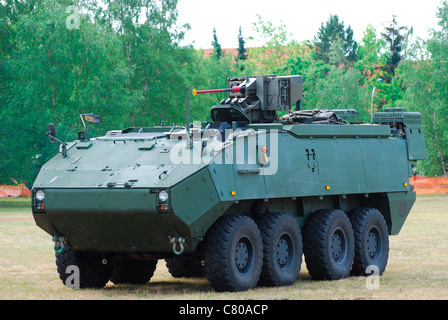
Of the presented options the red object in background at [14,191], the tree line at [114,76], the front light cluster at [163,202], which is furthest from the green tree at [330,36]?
the front light cluster at [163,202]

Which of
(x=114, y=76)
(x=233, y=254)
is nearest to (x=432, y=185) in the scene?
(x=114, y=76)

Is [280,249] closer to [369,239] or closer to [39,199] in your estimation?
[369,239]

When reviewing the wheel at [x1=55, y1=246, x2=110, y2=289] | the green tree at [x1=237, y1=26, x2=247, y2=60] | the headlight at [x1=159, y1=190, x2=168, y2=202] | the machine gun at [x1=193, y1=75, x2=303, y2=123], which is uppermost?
the green tree at [x1=237, y1=26, x2=247, y2=60]

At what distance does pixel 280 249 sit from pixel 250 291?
118cm

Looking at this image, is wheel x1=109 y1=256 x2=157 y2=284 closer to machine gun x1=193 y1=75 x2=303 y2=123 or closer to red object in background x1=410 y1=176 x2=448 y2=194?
machine gun x1=193 y1=75 x2=303 y2=123

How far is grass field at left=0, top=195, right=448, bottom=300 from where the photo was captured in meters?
13.6

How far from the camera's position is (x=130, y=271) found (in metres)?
15.8

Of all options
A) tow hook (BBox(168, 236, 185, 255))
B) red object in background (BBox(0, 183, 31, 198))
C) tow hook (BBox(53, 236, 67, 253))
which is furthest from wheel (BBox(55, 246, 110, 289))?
red object in background (BBox(0, 183, 31, 198))

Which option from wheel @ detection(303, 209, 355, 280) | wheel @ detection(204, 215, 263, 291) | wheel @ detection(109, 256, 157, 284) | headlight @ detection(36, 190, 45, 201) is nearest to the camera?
wheel @ detection(204, 215, 263, 291)

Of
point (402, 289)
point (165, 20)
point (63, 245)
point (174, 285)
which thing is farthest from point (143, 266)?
point (165, 20)

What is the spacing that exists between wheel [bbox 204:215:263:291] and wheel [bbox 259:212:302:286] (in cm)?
30

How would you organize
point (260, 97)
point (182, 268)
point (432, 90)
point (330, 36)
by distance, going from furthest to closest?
point (330, 36)
point (432, 90)
point (182, 268)
point (260, 97)

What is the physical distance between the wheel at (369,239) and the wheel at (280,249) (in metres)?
1.91

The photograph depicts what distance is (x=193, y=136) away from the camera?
14477 mm
